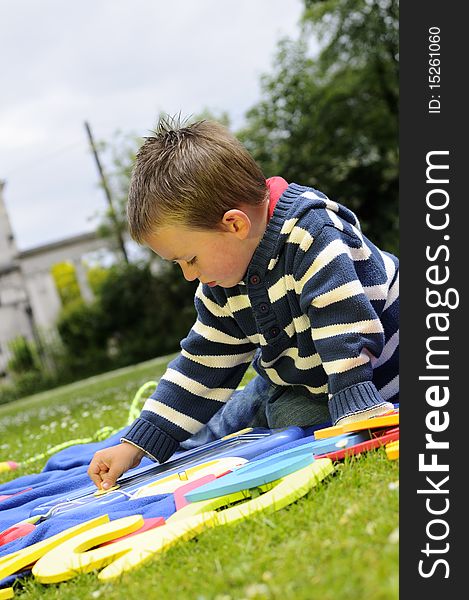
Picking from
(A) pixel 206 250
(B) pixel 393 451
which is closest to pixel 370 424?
(B) pixel 393 451

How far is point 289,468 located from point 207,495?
0.79 feet

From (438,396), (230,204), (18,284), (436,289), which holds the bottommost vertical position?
(438,396)

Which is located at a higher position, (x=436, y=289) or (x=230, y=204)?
(x=230, y=204)

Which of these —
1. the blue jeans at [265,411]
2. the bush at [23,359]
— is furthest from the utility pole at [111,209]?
the blue jeans at [265,411]

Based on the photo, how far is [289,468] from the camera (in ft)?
7.78

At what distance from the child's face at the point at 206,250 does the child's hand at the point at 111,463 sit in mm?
749

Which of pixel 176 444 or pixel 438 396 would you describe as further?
pixel 176 444

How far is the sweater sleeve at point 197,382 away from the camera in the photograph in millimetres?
3258

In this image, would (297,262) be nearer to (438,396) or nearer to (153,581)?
(438,396)

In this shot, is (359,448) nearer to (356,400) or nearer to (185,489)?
(356,400)

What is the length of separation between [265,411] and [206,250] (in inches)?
36.2

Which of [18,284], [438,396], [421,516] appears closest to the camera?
[421,516]

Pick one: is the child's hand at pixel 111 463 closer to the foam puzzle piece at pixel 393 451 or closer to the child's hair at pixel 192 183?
the child's hair at pixel 192 183

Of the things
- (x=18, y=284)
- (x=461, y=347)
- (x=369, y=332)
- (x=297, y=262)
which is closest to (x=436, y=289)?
(x=461, y=347)
